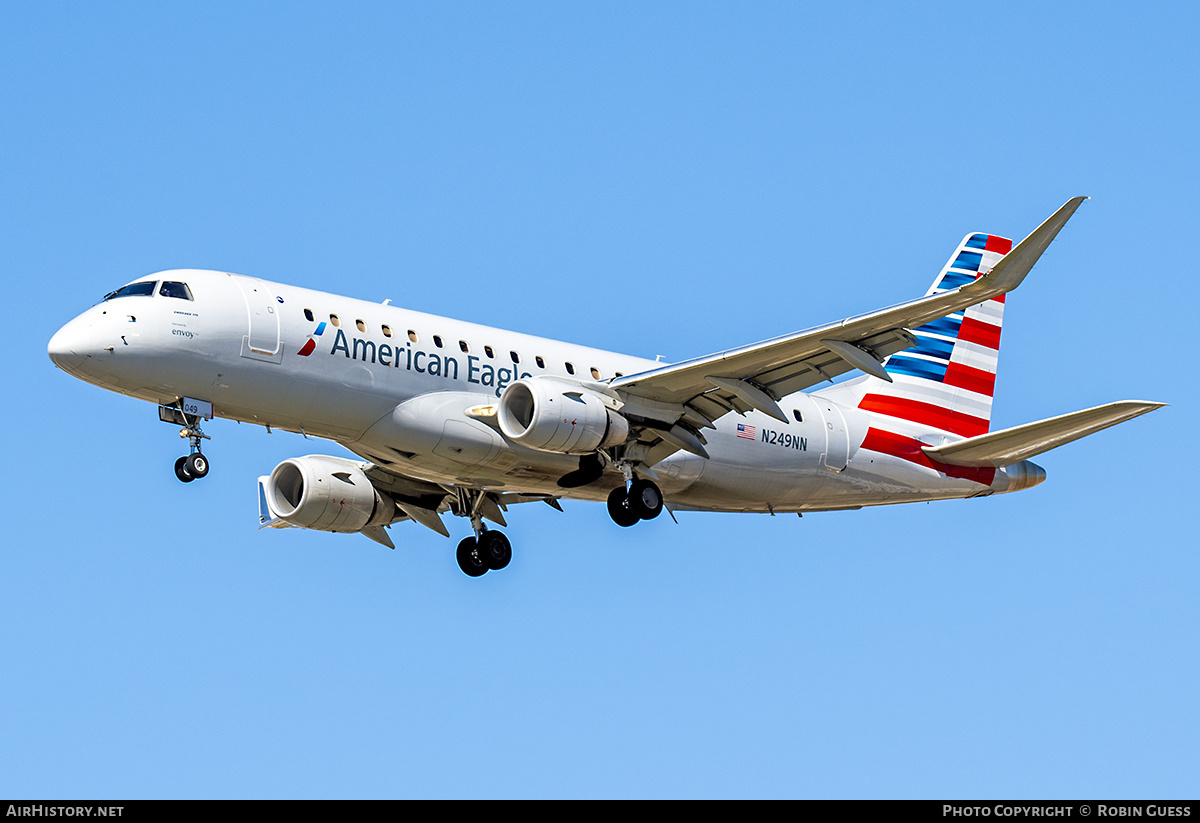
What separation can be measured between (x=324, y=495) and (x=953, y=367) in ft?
52.6

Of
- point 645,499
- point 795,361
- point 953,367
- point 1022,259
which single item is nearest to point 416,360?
point 645,499

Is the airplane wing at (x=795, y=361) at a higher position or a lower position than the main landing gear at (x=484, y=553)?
higher

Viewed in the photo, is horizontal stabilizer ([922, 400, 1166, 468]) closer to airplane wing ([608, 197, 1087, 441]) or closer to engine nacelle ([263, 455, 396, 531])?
airplane wing ([608, 197, 1087, 441])

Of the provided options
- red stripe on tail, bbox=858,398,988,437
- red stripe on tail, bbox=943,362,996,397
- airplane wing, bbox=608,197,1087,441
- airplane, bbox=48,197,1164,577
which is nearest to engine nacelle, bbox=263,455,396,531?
airplane, bbox=48,197,1164,577

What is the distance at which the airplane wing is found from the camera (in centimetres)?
2717

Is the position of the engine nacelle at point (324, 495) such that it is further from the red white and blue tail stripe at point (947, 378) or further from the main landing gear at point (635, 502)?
the red white and blue tail stripe at point (947, 378)

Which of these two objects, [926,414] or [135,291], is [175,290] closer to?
[135,291]

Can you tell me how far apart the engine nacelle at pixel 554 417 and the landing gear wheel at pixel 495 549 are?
4776 mm

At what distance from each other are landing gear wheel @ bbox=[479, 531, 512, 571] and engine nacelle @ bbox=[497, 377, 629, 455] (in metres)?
4.78

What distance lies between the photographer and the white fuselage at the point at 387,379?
28953mm

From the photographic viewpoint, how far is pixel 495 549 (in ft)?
116

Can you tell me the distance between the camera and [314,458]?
1403 inches

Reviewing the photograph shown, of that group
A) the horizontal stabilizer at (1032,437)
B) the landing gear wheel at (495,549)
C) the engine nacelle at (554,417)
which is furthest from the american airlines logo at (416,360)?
the horizontal stabilizer at (1032,437)

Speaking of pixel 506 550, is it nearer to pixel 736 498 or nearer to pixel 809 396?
pixel 736 498
